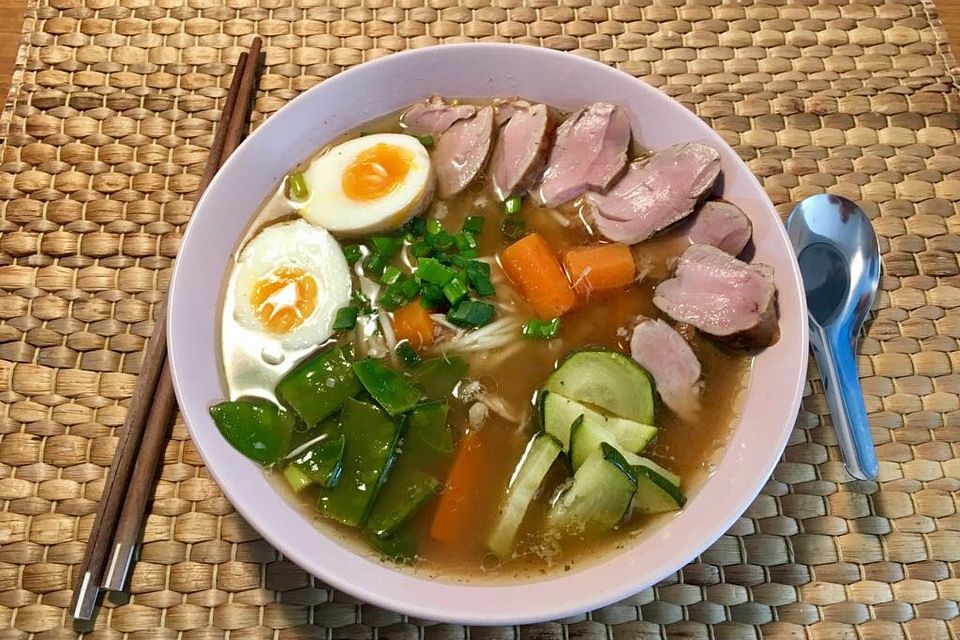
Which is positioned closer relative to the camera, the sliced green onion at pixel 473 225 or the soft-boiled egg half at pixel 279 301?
the soft-boiled egg half at pixel 279 301

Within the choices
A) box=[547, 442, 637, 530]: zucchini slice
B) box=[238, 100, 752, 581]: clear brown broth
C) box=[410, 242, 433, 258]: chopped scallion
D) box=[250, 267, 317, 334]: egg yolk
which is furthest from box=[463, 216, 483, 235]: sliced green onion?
box=[547, 442, 637, 530]: zucchini slice

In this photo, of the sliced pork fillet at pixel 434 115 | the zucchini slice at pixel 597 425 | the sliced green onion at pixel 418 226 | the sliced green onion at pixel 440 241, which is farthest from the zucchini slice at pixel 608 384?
the sliced pork fillet at pixel 434 115

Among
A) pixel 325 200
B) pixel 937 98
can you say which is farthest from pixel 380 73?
pixel 937 98

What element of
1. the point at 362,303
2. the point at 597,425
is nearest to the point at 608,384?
the point at 597,425

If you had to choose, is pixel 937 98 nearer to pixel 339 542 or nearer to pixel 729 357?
pixel 729 357

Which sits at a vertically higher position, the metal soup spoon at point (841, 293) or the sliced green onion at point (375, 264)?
the sliced green onion at point (375, 264)

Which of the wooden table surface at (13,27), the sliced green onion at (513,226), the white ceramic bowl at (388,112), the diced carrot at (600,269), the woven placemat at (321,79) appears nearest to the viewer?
the white ceramic bowl at (388,112)

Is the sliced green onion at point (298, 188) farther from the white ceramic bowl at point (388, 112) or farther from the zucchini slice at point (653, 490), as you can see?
the zucchini slice at point (653, 490)
